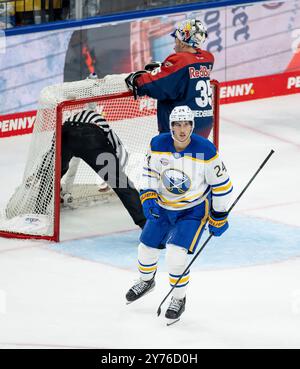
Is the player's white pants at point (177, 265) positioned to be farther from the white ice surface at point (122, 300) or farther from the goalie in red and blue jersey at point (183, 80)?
the goalie in red and blue jersey at point (183, 80)

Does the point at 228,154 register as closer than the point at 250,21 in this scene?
Yes

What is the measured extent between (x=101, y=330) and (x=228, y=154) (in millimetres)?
4401

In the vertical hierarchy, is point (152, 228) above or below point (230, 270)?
above

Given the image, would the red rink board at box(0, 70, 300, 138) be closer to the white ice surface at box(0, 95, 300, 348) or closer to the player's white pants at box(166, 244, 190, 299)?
the white ice surface at box(0, 95, 300, 348)

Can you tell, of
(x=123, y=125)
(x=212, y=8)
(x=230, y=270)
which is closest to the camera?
(x=230, y=270)

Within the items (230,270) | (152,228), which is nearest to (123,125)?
(230,270)

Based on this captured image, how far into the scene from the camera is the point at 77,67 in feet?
39.3

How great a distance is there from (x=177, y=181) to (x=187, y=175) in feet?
0.22

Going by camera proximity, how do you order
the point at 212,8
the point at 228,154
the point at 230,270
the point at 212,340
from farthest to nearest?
the point at 212,8
the point at 228,154
the point at 230,270
the point at 212,340

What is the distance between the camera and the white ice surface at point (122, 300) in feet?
24.0

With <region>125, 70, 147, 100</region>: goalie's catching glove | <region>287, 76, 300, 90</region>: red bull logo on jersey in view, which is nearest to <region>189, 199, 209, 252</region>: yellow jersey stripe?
<region>125, 70, 147, 100</region>: goalie's catching glove

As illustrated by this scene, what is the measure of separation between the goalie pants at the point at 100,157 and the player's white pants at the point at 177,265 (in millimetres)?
1806

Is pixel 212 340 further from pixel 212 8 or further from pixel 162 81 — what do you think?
pixel 212 8

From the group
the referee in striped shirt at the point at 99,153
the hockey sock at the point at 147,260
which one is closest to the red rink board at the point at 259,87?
the referee in striped shirt at the point at 99,153
